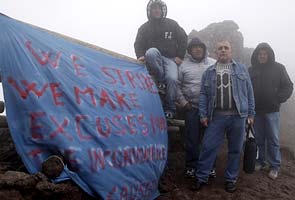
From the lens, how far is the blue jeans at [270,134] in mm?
5984

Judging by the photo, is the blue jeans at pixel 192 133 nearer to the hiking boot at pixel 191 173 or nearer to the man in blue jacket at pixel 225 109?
the hiking boot at pixel 191 173

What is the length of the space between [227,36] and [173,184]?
2315 centimetres

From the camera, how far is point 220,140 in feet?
16.7

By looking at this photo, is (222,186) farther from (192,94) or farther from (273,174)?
(192,94)

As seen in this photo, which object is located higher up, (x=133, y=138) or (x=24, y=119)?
(x=24, y=119)

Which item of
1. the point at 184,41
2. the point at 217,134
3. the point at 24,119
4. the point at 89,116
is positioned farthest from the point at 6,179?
the point at 184,41

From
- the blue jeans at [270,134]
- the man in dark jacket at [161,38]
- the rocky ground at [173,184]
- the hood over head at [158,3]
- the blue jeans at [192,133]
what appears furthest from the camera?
the blue jeans at [270,134]

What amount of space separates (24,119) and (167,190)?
8.10 feet

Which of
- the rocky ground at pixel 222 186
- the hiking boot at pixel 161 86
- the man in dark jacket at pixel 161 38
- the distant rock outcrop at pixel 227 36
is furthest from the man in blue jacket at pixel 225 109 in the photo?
the distant rock outcrop at pixel 227 36

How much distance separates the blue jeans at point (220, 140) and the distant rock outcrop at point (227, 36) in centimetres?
2071

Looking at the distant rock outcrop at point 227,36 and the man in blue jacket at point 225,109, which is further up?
the distant rock outcrop at point 227,36

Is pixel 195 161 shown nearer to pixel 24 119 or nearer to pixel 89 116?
pixel 89 116

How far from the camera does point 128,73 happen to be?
5031 millimetres

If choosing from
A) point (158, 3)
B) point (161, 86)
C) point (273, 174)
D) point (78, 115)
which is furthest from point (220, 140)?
point (158, 3)
